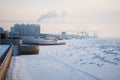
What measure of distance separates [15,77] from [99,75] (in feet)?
20.4

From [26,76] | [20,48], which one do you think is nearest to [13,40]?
[20,48]

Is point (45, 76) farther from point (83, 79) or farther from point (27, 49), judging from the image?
point (27, 49)

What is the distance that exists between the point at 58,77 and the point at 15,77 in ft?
9.98

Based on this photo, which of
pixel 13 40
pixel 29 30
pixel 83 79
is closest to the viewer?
pixel 83 79

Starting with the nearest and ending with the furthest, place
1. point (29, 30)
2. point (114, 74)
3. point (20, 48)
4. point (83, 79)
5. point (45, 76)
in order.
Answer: point (83, 79)
point (45, 76)
point (114, 74)
point (20, 48)
point (29, 30)

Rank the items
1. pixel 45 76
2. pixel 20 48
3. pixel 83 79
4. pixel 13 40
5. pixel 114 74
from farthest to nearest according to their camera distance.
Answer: pixel 13 40 → pixel 20 48 → pixel 114 74 → pixel 45 76 → pixel 83 79

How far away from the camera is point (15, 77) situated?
14758mm

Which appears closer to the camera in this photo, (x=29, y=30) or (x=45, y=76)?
(x=45, y=76)

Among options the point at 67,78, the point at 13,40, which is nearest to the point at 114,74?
the point at 67,78

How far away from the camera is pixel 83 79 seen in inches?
572

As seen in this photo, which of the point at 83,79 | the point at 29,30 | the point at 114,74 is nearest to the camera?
the point at 83,79

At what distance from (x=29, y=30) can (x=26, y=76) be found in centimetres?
13106

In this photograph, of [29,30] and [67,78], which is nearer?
[67,78]

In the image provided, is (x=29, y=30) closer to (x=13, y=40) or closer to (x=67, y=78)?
(x=13, y=40)
